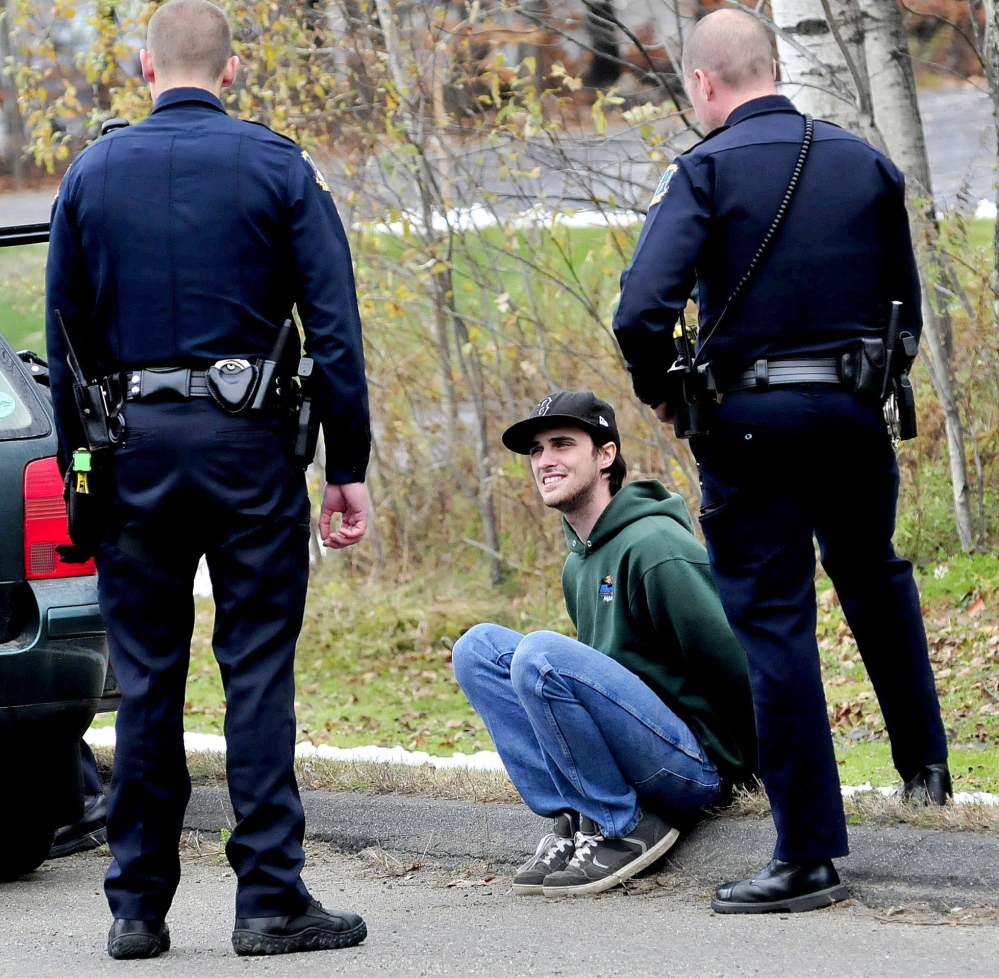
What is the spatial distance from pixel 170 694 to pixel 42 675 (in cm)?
76

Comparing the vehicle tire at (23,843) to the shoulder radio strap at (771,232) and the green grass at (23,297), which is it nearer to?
the shoulder radio strap at (771,232)

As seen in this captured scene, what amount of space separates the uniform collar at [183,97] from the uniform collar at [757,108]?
122cm

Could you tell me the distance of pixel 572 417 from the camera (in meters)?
4.26

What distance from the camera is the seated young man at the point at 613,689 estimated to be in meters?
3.81

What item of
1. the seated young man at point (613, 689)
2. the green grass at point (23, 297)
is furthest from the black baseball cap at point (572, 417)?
the green grass at point (23, 297)

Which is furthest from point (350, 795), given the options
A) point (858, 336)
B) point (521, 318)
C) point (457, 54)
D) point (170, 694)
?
point (457, 54)

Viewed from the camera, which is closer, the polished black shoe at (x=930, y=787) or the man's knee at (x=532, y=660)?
the man's knee at (x=532, y=660)

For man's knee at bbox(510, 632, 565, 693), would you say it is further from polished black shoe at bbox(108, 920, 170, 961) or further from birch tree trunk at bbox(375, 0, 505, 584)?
birch tree trunk at bbox(375, 0, 505, 584)

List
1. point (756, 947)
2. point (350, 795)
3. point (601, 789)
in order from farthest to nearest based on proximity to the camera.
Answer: point (350, 795)
point (601, 789)
point (756, 947)

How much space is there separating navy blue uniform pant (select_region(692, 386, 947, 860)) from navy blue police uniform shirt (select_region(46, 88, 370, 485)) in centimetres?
87

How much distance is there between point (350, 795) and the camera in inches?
197

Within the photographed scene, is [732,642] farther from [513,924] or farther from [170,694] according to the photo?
[170,694]

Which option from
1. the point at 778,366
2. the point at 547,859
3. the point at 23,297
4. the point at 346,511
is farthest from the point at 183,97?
the point at 23,297

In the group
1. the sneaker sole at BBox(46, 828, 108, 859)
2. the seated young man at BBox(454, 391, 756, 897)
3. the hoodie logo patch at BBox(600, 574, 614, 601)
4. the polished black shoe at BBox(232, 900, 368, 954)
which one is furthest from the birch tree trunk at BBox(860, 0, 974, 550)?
the polished black shoe at BBox(232, 900, 368, 954)
